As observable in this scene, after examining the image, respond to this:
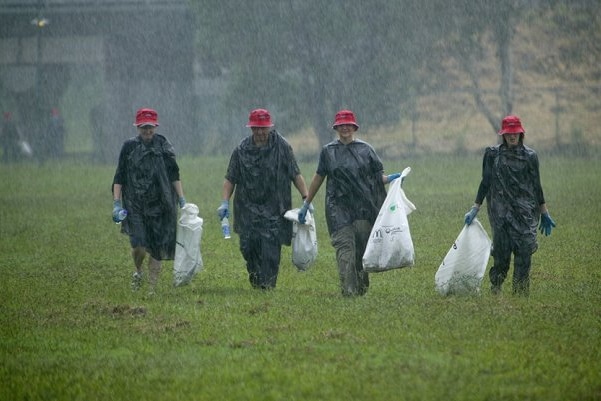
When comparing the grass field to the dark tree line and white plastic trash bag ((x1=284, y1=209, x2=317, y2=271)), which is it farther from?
the dark tree line

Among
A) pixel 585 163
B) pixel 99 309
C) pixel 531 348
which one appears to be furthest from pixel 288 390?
pixel 585 163

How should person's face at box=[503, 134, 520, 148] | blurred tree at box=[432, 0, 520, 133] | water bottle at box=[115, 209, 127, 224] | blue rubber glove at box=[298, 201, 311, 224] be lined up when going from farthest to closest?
1. blurred tree at box=[432, 0, 520, 133]
2. water bottle at box=[115, 209, 127, 224]
3. blue rubber glove at box=[298, 201, 311, 224]
4. person's face at box=[503, 134, 520, 148]

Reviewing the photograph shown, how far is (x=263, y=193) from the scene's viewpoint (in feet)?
38.7

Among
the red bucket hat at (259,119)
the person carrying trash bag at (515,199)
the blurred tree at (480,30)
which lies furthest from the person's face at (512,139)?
the blurred tree at (480,30)

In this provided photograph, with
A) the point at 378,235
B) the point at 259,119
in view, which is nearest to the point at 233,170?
the point at 259,119

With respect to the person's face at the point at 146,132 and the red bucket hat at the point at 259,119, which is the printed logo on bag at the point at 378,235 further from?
the person's face at the point at 146,132

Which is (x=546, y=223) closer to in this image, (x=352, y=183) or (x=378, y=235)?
(x=378, y=235)

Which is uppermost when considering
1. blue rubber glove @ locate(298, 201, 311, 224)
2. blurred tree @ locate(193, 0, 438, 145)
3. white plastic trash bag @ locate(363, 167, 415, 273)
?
blurred tree @ locate(193, 0, 438, 145)

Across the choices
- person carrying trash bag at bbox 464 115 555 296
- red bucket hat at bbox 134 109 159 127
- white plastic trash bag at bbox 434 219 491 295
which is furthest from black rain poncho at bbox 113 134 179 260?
person carrying trash bag at bbox 464 115 555 296

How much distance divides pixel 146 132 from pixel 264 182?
1.17 meters

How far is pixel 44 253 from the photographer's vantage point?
52.4 ft

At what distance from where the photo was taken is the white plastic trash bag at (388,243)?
10.8m

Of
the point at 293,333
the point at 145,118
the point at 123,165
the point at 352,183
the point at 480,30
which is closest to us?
the point at 293,333

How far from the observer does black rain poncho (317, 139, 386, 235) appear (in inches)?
439
